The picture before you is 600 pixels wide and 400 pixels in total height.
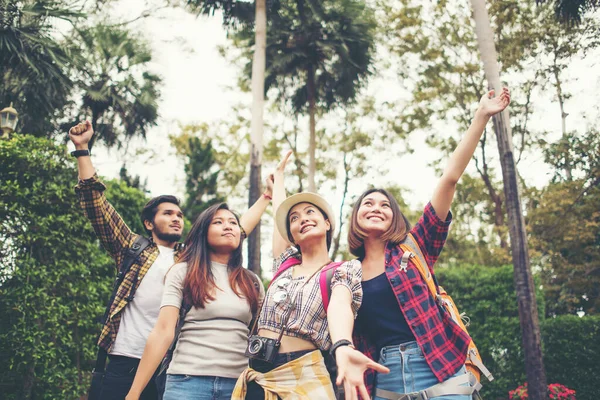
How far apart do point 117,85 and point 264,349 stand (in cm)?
1350

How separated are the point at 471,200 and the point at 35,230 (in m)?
19.3

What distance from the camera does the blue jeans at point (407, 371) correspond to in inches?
91.4

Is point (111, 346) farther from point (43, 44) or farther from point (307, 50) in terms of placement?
point (307, 50)

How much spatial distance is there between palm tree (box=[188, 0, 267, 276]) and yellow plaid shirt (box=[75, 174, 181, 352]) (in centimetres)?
665

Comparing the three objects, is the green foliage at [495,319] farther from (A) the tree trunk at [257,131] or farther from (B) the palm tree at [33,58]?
(B) the palm tree at [33,58]

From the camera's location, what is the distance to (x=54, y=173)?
21.6ft

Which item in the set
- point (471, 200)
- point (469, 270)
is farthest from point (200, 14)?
point (471, 200)

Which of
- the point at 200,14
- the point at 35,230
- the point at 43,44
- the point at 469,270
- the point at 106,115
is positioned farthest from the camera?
the point at 106,115

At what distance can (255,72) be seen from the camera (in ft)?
37.0

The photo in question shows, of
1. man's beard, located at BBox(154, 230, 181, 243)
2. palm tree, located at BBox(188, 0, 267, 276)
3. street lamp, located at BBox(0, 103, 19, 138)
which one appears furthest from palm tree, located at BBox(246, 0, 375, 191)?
man's beard, located at BBox(154, 230, 181, 243)

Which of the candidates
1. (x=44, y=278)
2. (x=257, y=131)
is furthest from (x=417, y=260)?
(x=257, y=131)

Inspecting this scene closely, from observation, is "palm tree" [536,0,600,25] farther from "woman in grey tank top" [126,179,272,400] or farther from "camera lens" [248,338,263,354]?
"camera lens" [248,338,263,354]

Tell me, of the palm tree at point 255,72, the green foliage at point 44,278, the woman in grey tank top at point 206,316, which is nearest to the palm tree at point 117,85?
the palm tree at point 255,72

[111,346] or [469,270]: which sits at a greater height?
[469,270]
